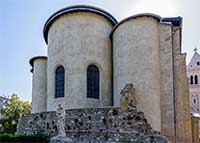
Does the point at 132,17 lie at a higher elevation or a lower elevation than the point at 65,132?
higher

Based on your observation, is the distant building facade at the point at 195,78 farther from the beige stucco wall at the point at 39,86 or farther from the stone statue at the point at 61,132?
the stone statue at the point at 61,132

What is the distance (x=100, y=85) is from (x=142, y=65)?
404 centimetres

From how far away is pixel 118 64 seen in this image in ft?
86.2

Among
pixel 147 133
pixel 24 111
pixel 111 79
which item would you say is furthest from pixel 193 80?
pixel 147 133

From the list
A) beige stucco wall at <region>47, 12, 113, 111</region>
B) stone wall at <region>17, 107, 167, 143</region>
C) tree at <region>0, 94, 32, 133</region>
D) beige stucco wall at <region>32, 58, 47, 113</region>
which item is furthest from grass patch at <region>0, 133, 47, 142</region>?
tree at <region>0, 94, 32, 133</region>

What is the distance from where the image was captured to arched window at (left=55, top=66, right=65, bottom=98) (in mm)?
27156

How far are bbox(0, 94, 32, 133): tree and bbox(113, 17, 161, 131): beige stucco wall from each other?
16.9 metres

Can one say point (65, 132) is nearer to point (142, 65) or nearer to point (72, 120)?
point (72, 120)

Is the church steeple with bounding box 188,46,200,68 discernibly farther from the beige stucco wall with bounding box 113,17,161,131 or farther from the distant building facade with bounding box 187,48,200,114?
the beige stucco wall with bounding box 113,17,161,131

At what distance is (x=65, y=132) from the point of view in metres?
19.8

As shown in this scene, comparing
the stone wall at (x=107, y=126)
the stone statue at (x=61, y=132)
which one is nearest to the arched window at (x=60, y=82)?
the stone wall at (x=107, y=126)

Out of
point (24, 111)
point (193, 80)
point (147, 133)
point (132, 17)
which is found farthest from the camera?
point (193, 80)

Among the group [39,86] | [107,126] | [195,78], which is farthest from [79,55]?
[195,78]

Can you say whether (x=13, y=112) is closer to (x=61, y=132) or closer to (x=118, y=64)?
(x=118, y=64)
